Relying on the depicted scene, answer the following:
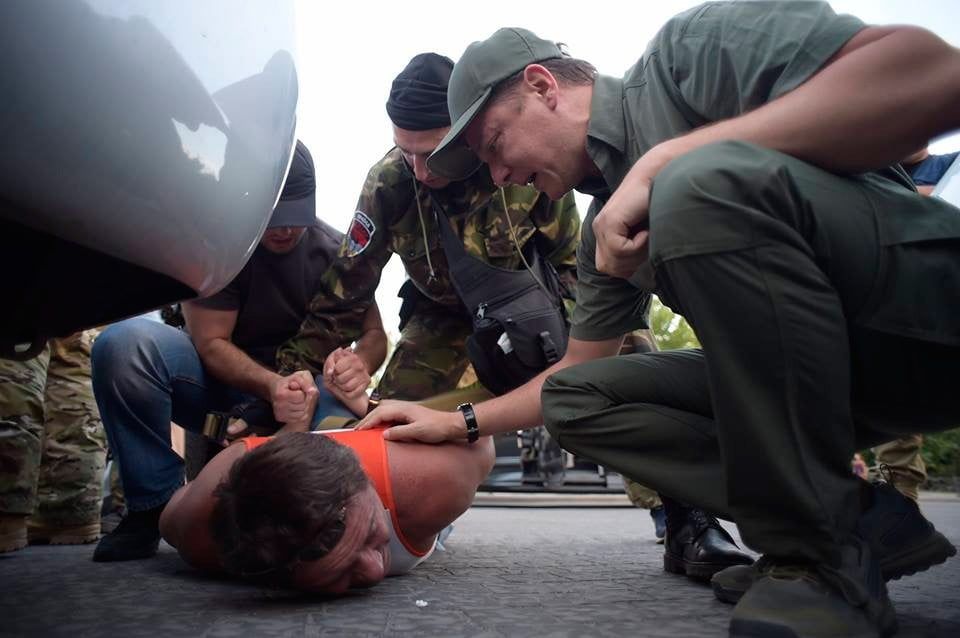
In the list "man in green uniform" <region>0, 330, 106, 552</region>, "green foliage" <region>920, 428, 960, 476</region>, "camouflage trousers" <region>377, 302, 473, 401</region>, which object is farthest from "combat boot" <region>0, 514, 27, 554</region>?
"green foliage" <region>920, 428, 960, 476</region>

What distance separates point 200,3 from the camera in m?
1.11

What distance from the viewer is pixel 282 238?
8.78ft

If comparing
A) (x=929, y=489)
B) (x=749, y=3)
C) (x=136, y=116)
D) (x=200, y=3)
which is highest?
(x=749, y=3)

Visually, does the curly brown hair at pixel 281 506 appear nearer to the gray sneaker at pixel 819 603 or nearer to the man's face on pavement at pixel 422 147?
the gray sneaker at pixel 819 603

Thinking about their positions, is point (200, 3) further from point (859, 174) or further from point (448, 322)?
point (448, 322)

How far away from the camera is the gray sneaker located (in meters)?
1.09

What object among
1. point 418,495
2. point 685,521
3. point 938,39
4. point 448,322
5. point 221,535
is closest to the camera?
point 938,39

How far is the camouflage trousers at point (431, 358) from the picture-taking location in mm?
2939

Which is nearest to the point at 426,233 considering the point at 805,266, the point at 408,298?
the point at 408,298

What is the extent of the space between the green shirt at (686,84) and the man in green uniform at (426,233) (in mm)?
747

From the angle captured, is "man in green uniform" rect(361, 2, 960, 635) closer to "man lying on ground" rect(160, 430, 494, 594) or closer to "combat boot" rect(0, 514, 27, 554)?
"man lying on ground" rect(160, 430, 494, 594)

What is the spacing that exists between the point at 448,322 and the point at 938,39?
1.99 metres

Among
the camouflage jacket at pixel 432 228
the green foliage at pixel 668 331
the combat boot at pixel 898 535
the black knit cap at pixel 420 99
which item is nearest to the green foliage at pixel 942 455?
the green foliage at pixel 668 331

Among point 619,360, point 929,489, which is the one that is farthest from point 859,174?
point 929,489
